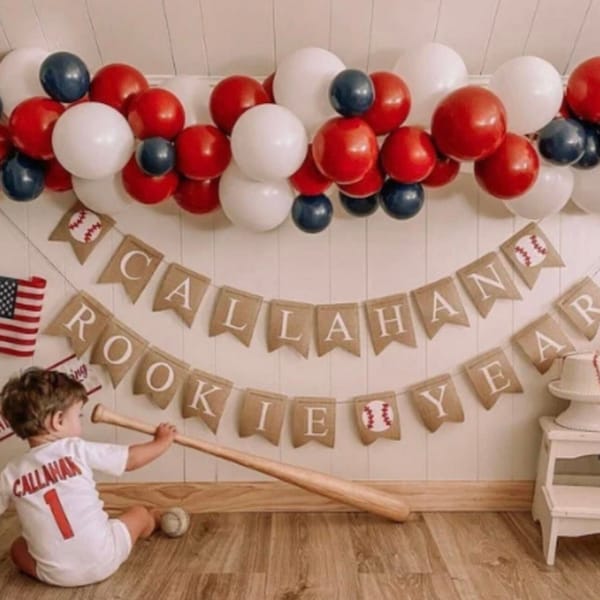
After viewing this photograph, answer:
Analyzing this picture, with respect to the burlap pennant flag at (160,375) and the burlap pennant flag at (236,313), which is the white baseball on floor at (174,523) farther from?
the burlap pennant flag at (236,313)

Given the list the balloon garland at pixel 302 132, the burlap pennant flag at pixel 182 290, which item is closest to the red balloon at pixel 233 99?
the balloon garland at pixel 302 132

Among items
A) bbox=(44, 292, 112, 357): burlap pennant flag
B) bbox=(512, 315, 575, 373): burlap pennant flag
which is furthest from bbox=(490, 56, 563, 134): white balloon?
bbox=(44, 292, 112, 357): burlap pennant flag

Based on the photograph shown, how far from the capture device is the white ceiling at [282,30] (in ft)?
7.70

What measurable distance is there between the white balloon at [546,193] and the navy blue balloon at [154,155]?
3.27 ft

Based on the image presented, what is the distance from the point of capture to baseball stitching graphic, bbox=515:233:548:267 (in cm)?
264

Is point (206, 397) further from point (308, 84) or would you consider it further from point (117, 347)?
point (308, 84)

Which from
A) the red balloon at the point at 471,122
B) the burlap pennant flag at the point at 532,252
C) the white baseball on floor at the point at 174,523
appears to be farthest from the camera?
the burlap pennant flag at the point at 532,252

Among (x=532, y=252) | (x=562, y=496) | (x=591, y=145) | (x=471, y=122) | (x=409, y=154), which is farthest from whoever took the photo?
(x=532, y=252)

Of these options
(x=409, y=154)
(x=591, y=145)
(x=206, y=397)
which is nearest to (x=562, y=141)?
(x=591, y=145)

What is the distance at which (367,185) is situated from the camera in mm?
2211

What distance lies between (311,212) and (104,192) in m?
0.61

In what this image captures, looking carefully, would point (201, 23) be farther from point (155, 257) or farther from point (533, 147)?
point (533, 147)

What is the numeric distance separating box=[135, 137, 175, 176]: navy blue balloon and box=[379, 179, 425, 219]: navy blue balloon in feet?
2.00

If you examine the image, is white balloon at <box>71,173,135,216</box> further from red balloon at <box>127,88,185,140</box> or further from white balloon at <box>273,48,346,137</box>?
white balloon at <box>273,48,346,137</box>
